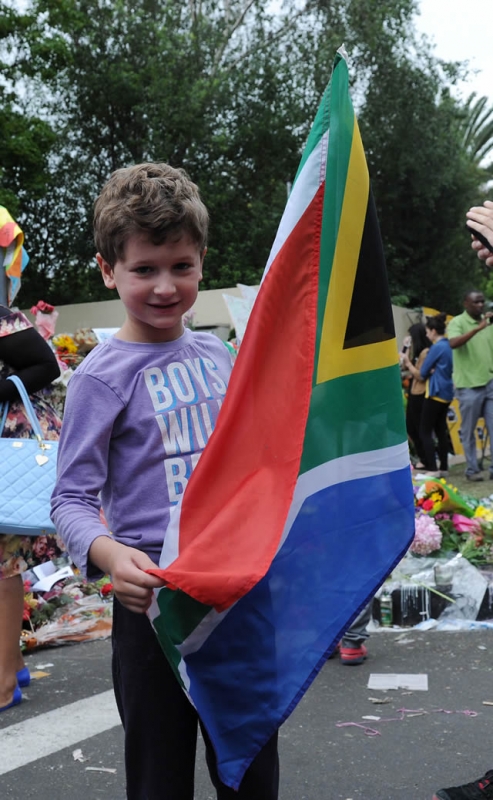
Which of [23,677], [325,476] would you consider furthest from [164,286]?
[23,677]

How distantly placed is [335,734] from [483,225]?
79.6 inches

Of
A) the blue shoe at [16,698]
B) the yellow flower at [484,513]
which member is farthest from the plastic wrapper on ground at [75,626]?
the yellow flower at [484,513]

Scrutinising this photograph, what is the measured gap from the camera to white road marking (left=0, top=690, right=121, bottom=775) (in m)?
3.47

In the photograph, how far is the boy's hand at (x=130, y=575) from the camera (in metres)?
1.70

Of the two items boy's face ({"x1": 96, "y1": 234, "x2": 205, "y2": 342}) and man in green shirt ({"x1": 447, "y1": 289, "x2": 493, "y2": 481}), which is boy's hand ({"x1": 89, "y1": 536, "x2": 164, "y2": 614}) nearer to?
boy's face ({"x1": 96, "y1": 234, "x2": 205, "y2": 342})

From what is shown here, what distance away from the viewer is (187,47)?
27.9m

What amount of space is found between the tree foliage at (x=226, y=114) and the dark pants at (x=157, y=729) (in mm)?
25912

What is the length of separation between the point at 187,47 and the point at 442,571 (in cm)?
2524

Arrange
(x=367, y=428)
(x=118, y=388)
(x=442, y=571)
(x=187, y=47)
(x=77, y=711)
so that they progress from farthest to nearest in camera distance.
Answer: (x=187, y=47) → (x=442, y=571) → (x=77, y=711) → (x=367, y=428) → (x=118, y=388)

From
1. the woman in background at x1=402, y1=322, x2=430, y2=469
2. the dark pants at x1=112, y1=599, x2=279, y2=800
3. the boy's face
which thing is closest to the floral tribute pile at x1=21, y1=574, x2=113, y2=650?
the dark pants at x1=112, y1=599, x2=279, y2=800

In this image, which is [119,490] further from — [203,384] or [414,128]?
[414,128]

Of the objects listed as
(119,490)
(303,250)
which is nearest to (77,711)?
(119,490)

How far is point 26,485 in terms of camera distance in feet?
12.3

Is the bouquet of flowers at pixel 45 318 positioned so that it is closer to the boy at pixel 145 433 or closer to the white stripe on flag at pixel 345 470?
the boy at pixel 145 433
